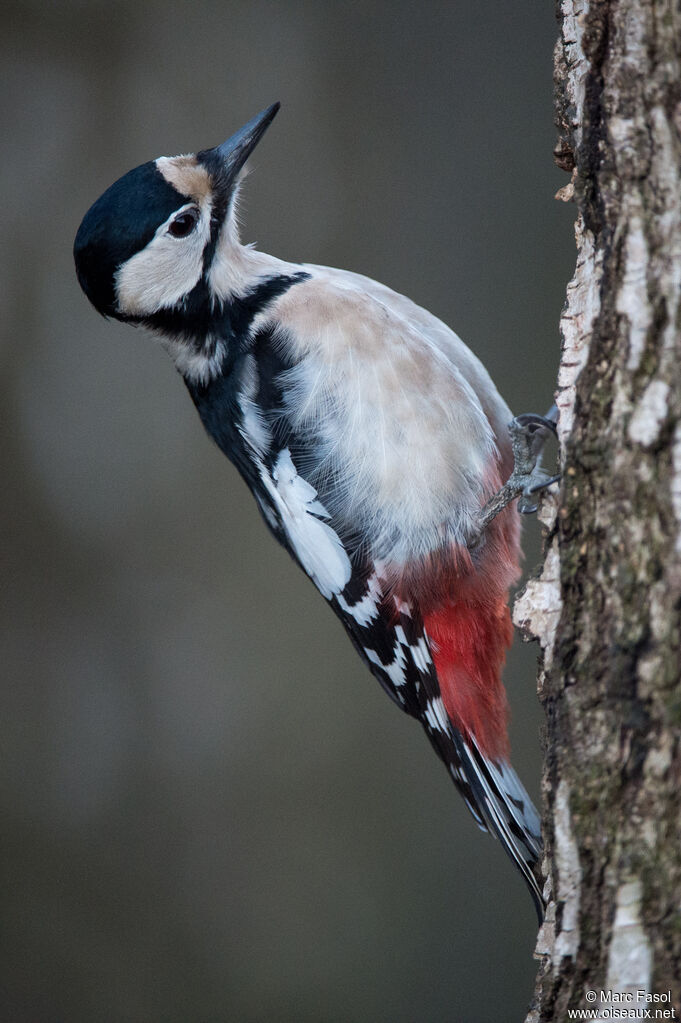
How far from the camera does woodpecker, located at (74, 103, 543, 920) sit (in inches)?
68.1

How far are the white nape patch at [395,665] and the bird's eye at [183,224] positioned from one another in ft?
3.11

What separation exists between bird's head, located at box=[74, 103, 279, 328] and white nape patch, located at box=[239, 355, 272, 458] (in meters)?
0.17

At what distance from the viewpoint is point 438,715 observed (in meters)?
1.87

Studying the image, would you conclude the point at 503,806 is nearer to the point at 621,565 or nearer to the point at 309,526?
the point at 309,526

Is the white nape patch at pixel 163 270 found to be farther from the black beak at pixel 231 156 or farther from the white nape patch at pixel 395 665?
the white nape patch at pixel 395 665

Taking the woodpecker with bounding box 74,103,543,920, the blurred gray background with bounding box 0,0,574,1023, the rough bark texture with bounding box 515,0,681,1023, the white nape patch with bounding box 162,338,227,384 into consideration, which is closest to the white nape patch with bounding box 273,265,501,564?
the woodpecker with bounding box 74,103,543,920

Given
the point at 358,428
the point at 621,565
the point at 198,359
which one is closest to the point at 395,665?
the point at 358,428

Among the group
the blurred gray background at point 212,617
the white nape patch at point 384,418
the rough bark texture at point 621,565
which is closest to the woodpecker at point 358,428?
the white nape patch at point 384,418

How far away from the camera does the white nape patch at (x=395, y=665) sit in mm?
1887

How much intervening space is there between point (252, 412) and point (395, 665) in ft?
2.00

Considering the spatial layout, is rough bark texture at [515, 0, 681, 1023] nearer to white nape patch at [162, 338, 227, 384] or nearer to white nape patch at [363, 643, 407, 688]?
white nape patch at [363, 643, 407, 688]

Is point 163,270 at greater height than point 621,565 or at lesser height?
greater

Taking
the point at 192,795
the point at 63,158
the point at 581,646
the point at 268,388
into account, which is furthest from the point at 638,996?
the point at 63,158

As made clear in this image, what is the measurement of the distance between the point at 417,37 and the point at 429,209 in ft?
1.79
